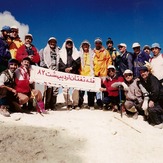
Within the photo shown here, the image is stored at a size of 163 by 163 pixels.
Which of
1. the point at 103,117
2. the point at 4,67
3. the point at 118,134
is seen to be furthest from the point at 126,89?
the point at 4,67

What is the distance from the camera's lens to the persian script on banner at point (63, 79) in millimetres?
8938

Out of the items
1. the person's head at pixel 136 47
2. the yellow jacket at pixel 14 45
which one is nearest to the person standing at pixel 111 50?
the person's head at pixel 136 47

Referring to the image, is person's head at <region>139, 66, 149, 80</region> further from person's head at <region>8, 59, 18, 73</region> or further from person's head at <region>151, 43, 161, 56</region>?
person's head at <region>8, 59, 18, 73</region>

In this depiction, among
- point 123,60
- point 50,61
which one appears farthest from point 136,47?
point 50,61

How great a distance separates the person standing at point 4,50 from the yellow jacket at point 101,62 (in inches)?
123

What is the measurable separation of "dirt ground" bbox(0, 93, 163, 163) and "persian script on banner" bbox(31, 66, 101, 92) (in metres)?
1.16

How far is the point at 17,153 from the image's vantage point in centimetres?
611

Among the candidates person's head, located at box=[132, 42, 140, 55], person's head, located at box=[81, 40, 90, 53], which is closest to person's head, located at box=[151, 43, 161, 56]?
person's head, located at box=[132, 42, 140, 55]

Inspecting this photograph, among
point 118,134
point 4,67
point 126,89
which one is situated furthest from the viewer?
point 126,89

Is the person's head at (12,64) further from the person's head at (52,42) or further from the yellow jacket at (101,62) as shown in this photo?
the yellow jacket at (101,62)

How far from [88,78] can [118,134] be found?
2.81 meters

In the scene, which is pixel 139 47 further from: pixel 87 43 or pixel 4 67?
pixel 4 67

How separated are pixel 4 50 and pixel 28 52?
2.99 ft

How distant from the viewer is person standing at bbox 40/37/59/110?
9414 mm
